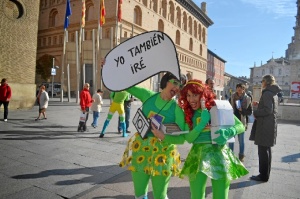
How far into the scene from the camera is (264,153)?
4465 mm

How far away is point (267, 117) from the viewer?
4.50m

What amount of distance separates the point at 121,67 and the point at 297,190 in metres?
3.57

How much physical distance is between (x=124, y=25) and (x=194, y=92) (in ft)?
108

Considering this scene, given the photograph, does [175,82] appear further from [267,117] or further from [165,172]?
[267,117]

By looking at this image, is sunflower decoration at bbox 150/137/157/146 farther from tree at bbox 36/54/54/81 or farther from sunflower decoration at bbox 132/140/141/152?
tree at bbox 36/54/54/81

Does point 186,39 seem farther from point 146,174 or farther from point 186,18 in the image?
point 146,174

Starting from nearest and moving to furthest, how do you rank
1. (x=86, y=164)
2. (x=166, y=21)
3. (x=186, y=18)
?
(x=86, y=164) < (x=166, y=21) < (x=186, y=18)

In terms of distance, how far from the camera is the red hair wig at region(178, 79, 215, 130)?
2.43m

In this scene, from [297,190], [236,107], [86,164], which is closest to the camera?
[297,190]

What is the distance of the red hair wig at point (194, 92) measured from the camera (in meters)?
2.43

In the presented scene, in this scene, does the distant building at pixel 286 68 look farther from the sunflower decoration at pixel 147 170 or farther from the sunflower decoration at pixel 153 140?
the sunflower decoration at pixel 147 170

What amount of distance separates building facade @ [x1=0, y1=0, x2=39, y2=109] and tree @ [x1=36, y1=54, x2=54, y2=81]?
25757mm

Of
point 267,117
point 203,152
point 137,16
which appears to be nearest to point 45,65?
point 137,16

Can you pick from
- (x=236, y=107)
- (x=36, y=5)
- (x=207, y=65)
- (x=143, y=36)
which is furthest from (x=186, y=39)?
(x=143, y=36)
